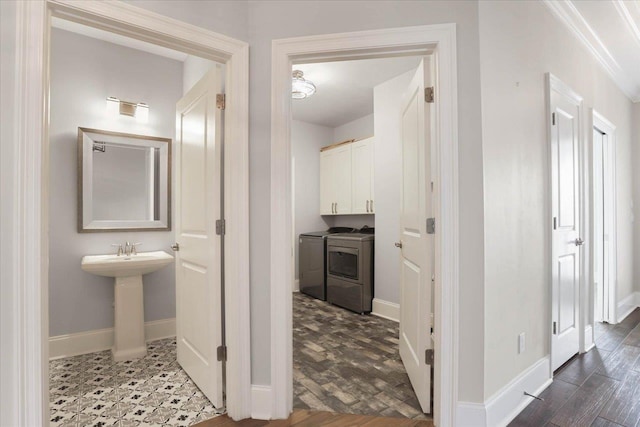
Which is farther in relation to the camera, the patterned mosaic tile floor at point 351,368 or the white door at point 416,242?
the patterned mosaic tile floor at point 351,368

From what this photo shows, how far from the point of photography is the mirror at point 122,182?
279 cm

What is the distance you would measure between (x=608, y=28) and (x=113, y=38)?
4.40 metres

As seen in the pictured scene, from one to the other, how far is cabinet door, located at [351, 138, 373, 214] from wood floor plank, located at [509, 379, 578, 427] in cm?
266

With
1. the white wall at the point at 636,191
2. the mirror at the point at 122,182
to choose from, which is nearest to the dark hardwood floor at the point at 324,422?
the mirror at the point at 122,182

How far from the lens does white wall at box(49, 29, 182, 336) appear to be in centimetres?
268

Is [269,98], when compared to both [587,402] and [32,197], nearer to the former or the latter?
[32,197]

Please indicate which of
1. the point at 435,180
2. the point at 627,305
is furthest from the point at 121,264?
the point at 627,305

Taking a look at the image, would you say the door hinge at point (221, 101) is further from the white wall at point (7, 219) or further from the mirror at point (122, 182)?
the mirror at point (122, 182)

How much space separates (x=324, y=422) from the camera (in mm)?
1812

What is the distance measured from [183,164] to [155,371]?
5.36 ft

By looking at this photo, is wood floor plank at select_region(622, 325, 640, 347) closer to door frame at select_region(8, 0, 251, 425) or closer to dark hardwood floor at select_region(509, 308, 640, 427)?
dark hardwood floor at select_region(509, 308, 640, 427)

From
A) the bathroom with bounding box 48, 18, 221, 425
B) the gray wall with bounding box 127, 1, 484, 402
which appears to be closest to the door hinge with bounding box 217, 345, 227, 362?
the gray wall with bounding box 127, 1, 484, 402

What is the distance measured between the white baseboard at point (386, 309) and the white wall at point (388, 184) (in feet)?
0.16

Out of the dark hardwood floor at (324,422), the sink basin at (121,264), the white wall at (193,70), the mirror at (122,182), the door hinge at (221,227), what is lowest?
the dark hardwood floor at (324,422)
